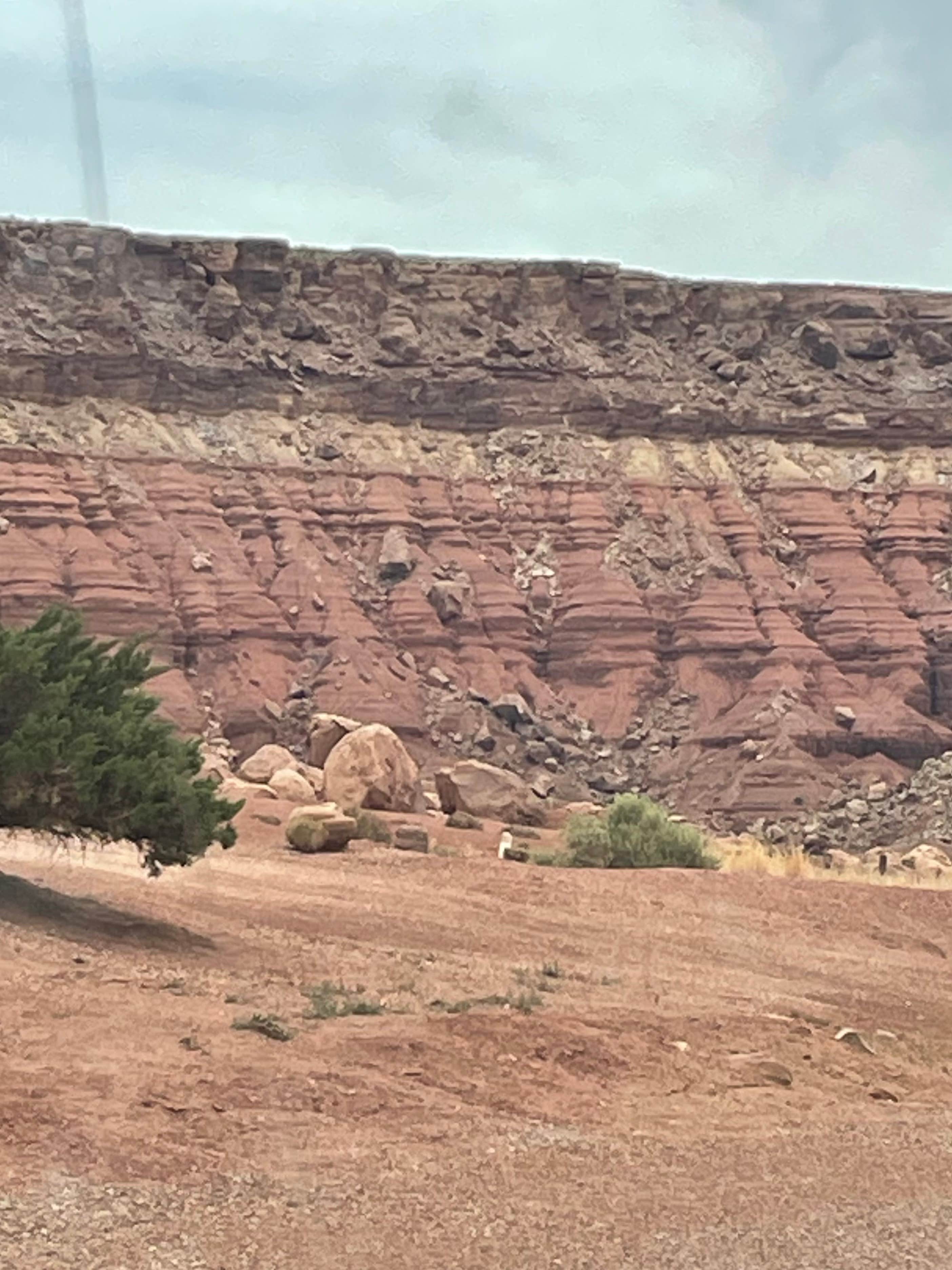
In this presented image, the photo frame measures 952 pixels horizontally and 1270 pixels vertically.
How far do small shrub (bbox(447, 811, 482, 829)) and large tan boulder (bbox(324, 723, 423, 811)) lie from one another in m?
0.91

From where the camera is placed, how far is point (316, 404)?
61938mm

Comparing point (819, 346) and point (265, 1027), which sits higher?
point (819, 346)

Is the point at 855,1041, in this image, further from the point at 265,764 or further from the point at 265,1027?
the point at 265,764

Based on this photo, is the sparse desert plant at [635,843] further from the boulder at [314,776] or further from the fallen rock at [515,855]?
the boulder at [314,776]

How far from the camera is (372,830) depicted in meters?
28.2

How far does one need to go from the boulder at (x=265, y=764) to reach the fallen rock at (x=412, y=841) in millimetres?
10550

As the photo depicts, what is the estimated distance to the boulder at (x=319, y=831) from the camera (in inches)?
1024

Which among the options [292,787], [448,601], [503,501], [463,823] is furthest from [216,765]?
[503,501]

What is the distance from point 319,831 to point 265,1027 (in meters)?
13.8

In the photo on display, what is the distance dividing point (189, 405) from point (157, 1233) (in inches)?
2112

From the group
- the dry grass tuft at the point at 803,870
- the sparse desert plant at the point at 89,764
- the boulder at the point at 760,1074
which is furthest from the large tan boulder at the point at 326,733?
the boulder at the point at 760,1074

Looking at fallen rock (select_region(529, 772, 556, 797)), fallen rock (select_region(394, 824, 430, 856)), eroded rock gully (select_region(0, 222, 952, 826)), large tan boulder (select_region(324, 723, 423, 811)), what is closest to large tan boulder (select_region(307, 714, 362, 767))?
fallen rock (select_region(529, 772, 556, 797))

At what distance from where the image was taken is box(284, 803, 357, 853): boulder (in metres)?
26.0

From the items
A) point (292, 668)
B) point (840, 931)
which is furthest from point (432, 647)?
point (840, 931)
